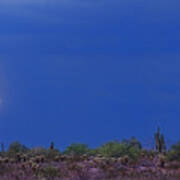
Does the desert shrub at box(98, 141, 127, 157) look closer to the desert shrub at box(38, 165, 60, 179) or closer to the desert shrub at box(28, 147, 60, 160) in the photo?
the desert shrub at box(28, 147, 60, 160)

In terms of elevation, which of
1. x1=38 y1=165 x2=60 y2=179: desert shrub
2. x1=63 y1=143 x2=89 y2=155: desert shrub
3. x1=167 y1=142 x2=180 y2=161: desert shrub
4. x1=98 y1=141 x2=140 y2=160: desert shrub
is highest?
x1=63 y1=143 x2=89 y2=155: desert shrub

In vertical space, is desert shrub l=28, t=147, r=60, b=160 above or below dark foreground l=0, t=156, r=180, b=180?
above

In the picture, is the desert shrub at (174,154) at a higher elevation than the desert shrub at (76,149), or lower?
lower

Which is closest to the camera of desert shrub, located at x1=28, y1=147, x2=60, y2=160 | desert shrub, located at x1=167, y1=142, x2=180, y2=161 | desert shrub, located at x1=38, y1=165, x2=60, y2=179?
desert shrub, located at x1=38, y1=165, x2=60, y2=179

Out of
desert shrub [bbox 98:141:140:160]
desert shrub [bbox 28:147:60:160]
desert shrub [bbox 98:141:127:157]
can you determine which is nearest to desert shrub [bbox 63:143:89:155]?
desert shrub [bbox 28:147:60:160]

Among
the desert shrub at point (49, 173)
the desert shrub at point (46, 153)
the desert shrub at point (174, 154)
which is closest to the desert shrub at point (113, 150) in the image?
the desert shrub at point (46, 153)

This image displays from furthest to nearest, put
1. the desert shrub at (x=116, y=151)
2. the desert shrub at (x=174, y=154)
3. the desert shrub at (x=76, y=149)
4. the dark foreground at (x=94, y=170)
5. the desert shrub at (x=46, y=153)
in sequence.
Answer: the desert shrub at (x=76, y=149) < the desert shrub at (x=116, y=151) < the desert shrub at (x=46, y=153) < the desert shrub at (x=174, y=154) < the dark foreground at (x=94, y=170)

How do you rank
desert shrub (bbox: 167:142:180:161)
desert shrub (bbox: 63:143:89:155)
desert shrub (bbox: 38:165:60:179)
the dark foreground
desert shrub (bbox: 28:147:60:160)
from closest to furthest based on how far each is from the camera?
the dark foreground
desert shrub (bbox: 38:165:60:179)
desert shrub (bbox: 167:142:180:161)
desert shrub (bbox: 28:147:60:160)
desert shrub (bbox: 63:143:89:155)

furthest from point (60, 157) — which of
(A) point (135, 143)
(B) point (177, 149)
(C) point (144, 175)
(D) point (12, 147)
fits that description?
(A) point (135, 143)

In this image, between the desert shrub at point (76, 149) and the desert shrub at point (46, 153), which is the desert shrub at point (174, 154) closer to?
the desert shrub at point (46, 153)

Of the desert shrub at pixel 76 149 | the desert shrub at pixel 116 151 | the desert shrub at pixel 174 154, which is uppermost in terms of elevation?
the desert shrub at pixel 76 149

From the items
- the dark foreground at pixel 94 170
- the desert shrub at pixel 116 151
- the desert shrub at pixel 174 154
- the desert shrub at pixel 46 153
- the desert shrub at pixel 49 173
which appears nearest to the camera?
the dark foreground at pixel 94 170

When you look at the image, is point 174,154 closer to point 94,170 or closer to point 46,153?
point 94,170

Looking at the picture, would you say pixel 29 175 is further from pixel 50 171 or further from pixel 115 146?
pixel 115 146
